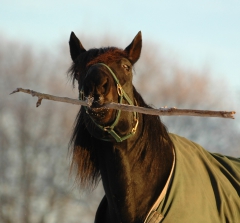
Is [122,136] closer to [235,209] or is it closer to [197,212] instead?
[197,212]

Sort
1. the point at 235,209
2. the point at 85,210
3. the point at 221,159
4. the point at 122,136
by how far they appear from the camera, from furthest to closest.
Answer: the point at 85,210 < the point at 221,159 < the point at 235,209 < the point at 122,136

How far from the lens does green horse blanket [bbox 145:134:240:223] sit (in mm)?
5141

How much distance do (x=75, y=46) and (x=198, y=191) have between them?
166cm

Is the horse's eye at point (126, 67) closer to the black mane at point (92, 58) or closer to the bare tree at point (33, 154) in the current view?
the black mane at point (92, 58)

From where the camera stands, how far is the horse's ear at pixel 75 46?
221 inches

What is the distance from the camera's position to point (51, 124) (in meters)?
22.8

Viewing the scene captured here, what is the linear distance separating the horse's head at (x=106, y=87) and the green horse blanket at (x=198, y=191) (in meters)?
0.63

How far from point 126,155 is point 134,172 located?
18cm

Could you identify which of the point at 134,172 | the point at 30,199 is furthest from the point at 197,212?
the point at 30,199

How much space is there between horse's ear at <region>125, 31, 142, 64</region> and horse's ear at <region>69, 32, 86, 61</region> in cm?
41

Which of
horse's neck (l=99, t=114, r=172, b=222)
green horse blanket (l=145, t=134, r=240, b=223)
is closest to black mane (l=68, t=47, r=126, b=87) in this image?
horse's neck (l=99, t=114, r=172, b=222)

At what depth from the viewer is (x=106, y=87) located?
470cm

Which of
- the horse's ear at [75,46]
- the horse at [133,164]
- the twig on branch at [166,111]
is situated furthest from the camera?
the horse's ear at [75,46]

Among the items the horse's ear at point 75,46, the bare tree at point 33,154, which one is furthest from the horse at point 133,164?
the bare tree at point 33,154
